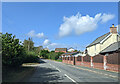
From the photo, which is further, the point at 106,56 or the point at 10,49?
the point at 106,56

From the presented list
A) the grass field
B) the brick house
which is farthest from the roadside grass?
the brick house

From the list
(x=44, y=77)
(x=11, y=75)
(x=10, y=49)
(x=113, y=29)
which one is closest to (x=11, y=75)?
(x=11, y=75)

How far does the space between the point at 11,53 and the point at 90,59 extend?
1774 cm

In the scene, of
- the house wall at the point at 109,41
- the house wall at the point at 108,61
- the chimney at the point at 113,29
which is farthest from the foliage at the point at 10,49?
the chimney at the point at 113,29

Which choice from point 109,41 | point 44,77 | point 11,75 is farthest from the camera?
point 109,41

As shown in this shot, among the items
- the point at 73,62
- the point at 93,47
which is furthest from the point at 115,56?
the point at 73,62

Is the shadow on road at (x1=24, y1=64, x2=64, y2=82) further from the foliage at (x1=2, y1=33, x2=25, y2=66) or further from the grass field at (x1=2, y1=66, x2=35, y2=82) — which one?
the foliage at (x1=2, y1=33, x2=25, y2=66)

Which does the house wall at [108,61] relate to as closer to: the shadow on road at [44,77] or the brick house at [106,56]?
the brick house at [106,56]

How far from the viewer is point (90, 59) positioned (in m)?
25.8

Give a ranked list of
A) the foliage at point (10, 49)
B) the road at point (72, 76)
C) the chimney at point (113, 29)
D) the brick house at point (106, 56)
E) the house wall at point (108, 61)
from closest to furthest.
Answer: the road at point (72, 76) < the foliage at point (10, 49) < the house wall at point (108, 61) < the brick house at point (106, 56) < the chimney at point (113, 29)

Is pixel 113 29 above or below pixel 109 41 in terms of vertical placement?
above

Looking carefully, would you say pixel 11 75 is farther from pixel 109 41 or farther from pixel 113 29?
pixel 113 29

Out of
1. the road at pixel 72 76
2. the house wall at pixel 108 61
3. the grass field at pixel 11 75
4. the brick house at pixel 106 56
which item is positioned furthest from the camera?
the brick house at pixel 106 56

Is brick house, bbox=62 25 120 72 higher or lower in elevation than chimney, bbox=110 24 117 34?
lower
